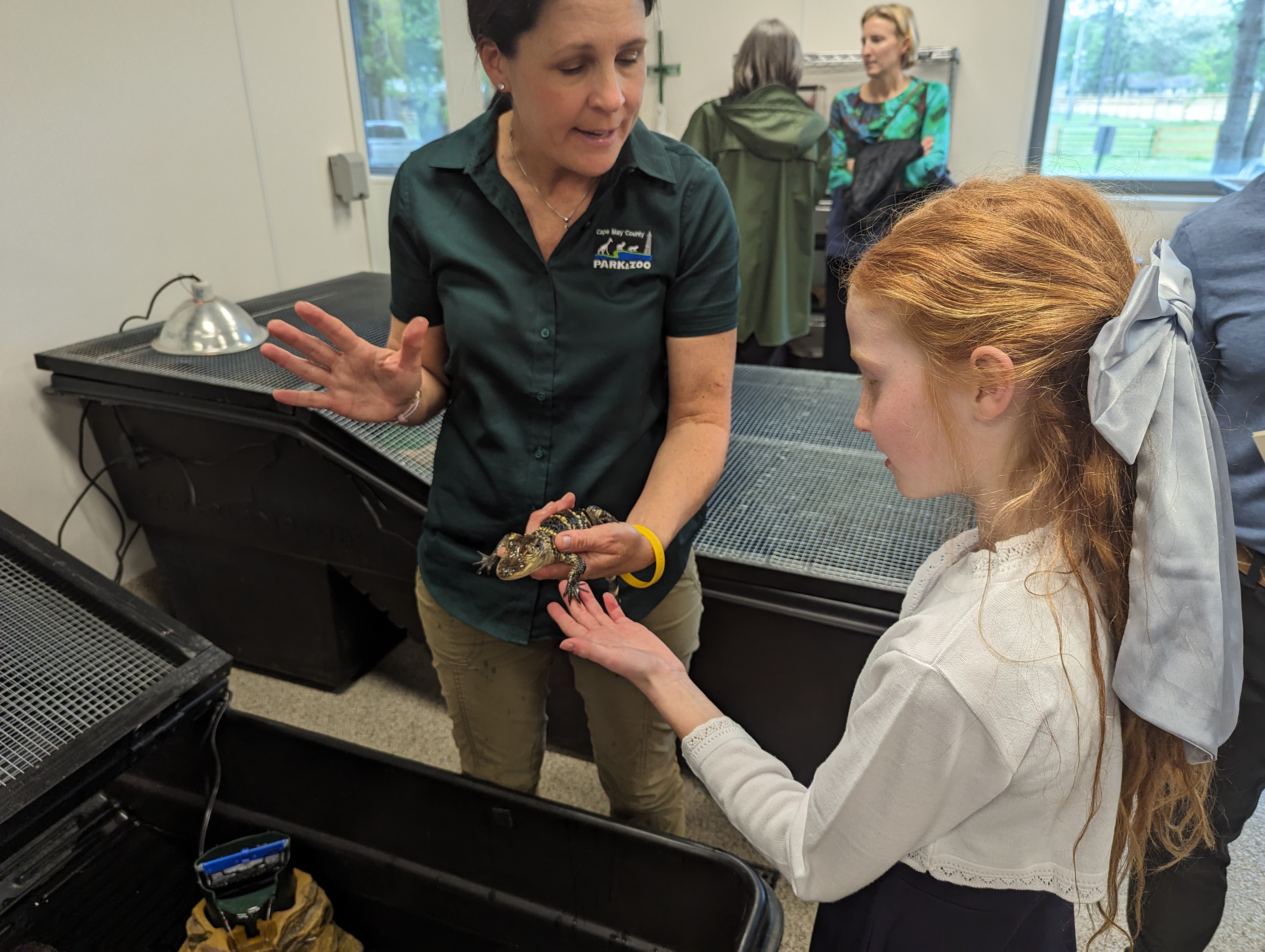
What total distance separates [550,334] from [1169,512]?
27.7 inches

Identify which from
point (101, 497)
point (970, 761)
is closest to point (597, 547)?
point (970, 761)

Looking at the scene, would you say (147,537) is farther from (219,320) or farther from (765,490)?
(765,490)

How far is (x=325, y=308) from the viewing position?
2.59m

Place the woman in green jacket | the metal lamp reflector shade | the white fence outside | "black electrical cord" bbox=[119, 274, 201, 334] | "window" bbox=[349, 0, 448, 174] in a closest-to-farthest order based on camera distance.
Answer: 1. the metal lamp reflector shade
2. "black electrical cord" bbox=[119, 274, 201, 334]
3. the woman in green jacket
4. "window" bbox=[349, 0, 448, 174]
5. the white fence outside

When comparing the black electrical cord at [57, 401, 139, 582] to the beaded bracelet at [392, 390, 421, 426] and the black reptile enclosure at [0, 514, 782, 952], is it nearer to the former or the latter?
the black reptile enclosure at [0, 514, 782, 952]

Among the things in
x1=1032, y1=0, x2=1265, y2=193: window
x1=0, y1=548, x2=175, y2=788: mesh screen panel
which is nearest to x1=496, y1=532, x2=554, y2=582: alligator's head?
x1=0, y1=548, x2=175, y2=788: mesh screen panel

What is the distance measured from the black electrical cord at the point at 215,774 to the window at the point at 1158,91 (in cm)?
393

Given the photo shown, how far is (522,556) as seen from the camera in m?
1.05

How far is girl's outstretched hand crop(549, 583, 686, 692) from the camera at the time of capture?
3.15ft

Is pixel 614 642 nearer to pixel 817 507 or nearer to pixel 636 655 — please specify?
pixel 636 655

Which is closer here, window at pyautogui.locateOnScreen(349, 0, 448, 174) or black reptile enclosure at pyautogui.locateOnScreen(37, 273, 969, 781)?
black reptile enclosure at pyautogui.locateOnScreen(37, 273, 969, 781)

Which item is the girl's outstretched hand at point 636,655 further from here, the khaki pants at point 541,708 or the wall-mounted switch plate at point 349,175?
the wall-mounted switch plate at point 349,175

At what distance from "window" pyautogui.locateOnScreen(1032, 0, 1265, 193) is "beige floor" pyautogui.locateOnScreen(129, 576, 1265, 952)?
317 centimetres

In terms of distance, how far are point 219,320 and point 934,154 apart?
109 inches
